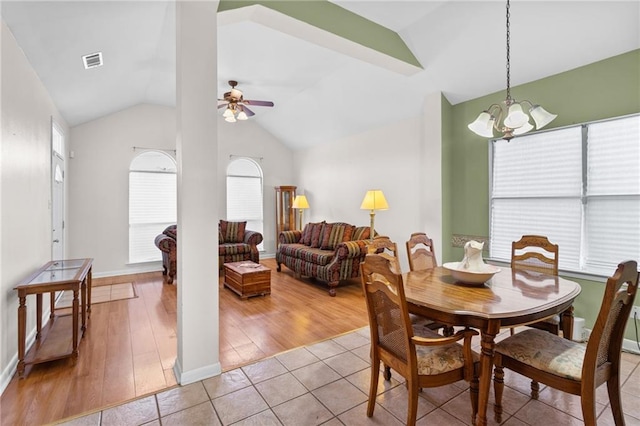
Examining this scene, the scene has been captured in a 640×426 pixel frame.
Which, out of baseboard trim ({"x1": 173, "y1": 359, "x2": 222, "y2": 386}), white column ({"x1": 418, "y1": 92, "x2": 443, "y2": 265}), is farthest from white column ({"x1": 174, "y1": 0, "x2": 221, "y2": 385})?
white column ({"x1": 418, "y1": 92, "x2": 443, "y2": 265})

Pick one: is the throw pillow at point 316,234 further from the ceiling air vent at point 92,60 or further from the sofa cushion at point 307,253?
the ceiling air vent at point 92,60

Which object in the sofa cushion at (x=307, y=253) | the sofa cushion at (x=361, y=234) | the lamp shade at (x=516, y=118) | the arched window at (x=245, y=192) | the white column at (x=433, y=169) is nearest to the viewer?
the lamp shade at (x=516, y=118)

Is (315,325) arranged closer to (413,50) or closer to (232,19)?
(232,19)

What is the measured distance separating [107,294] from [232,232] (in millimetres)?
2287

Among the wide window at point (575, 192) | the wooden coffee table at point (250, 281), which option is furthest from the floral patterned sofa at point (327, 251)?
the wide window at point (575, 192)

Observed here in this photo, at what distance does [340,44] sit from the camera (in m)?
3.17

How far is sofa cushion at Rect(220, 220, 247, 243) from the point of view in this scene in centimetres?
609

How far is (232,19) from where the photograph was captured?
2.62m

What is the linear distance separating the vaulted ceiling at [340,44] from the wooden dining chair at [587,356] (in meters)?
2.45

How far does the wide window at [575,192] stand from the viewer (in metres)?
2.81

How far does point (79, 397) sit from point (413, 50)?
4495 mm

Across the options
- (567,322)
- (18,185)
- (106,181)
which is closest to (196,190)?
(18,185)

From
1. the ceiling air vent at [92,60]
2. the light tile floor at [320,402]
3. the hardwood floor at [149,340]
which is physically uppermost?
the ceiling air vent at [92,60]

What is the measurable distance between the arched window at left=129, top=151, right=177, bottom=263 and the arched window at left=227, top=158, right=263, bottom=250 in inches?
48.8
